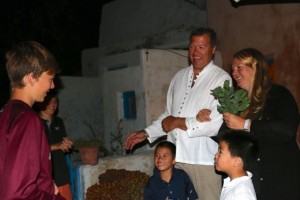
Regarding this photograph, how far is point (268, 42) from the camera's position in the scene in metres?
7.41

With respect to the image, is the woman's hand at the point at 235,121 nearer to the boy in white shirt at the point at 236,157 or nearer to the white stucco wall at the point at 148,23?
the boy in white shirt at the point at 236,157

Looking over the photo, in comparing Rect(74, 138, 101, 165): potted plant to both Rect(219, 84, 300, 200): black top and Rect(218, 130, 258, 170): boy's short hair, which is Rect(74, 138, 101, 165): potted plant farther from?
Rect(219, 84, 300, 200): black top

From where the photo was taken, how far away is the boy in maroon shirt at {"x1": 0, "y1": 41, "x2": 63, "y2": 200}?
2.29m

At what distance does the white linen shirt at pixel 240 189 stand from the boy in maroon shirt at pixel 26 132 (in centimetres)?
141

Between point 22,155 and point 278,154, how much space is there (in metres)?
2.06

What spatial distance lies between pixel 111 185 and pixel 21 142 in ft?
12.6

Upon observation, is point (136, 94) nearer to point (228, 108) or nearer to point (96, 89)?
point (96, 89)

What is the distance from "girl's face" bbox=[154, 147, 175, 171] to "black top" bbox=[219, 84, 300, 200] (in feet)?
4.72

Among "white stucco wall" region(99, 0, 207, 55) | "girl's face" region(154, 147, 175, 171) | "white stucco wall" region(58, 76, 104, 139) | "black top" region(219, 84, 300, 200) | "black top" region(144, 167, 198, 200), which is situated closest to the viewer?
"black top" region(219, 84, 300, 200)

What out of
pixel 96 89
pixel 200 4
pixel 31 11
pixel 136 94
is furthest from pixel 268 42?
pixel 31 11

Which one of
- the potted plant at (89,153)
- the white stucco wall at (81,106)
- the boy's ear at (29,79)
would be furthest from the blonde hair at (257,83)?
the white stucco wall at (81,106)

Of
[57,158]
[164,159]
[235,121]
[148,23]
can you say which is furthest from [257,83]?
[148,23]

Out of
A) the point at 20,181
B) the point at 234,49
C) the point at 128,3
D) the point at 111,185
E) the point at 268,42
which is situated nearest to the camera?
the point at 20,181

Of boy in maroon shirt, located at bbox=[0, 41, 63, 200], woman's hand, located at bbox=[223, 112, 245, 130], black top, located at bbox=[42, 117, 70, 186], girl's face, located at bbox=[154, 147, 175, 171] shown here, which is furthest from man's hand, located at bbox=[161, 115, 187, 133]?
black top, located at bbox=[42, 117, 70, 186]
